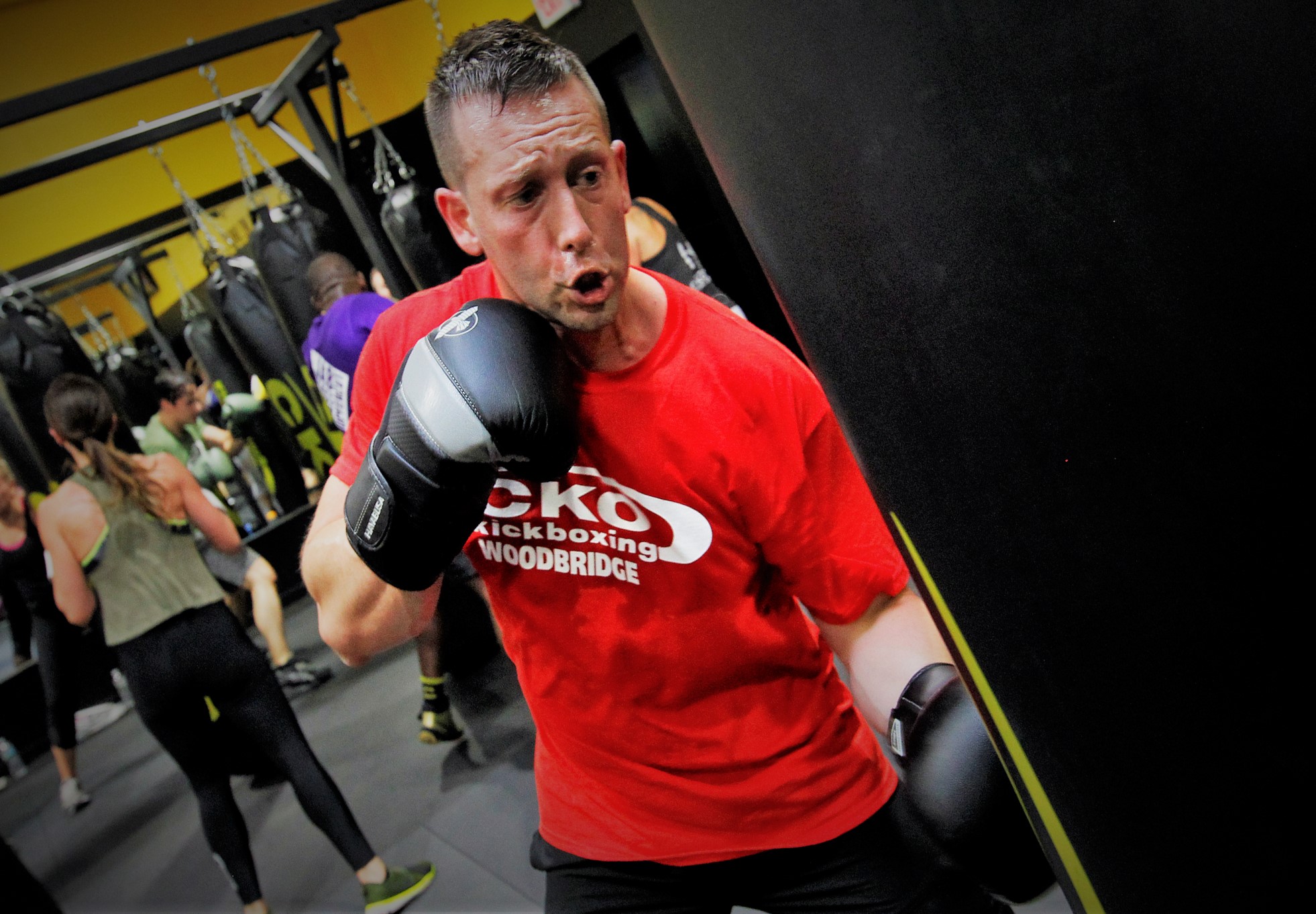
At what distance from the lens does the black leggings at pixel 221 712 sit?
Answer: 2383 mm

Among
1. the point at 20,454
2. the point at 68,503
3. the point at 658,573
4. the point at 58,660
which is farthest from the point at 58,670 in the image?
the point at 658,573

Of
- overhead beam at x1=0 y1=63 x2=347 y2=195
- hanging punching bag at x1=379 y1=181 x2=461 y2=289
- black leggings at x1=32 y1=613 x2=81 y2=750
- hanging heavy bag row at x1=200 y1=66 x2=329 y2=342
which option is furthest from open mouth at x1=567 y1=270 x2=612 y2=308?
black leggings at x1=32 y1=613 x2=81 y2=750

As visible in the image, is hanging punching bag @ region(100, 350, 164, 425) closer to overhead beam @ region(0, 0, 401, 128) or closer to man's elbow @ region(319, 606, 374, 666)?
overhead beam @ region(0, 0, 401, 128)

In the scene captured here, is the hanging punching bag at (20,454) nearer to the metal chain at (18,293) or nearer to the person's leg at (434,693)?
the metal chain at (18,293)

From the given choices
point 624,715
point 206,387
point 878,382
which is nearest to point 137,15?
point 206,387

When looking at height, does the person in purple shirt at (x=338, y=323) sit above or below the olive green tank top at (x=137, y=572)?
above

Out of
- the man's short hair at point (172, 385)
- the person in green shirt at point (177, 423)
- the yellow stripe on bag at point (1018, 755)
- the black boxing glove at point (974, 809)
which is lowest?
the black boxing glove at point (974, 809)

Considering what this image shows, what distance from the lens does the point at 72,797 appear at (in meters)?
4.19

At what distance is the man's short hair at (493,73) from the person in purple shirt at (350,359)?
192cm

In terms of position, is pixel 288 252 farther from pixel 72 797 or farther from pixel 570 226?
pixel 570 226

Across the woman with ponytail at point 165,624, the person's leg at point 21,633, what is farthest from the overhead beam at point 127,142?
the person's leg at point 21,633

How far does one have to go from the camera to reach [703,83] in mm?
483

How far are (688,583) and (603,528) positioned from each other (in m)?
0.13

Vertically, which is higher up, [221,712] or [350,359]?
[350,359]
